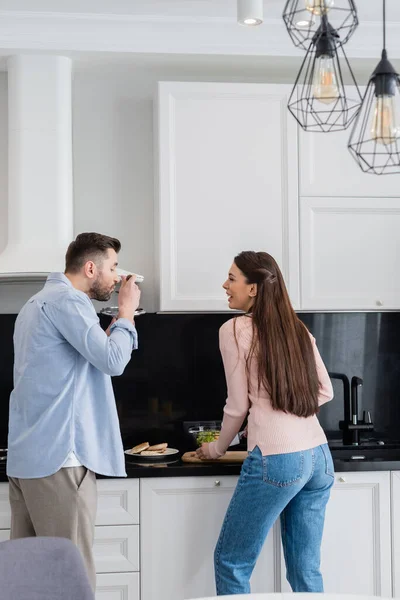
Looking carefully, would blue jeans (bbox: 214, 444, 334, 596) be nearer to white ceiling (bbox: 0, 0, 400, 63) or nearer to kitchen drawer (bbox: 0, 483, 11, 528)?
kitchen drawer (bbox: 0, 483, 11, 528)

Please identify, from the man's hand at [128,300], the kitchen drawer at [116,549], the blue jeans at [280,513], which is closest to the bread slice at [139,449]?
the kitchen drawer at [116,549]

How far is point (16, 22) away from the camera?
319 cm

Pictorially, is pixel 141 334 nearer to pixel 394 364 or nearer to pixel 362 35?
pixel 394 364

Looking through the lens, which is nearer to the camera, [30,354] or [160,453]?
[30,354]

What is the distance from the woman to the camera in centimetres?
259

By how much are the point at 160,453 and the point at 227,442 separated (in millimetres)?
389

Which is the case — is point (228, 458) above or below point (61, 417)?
below

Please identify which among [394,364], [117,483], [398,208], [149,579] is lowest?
[149,579]

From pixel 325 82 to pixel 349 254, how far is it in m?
1.91

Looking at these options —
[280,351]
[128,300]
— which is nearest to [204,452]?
[280,351]

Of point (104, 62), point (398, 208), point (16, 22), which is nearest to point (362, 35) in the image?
point (398, 208)

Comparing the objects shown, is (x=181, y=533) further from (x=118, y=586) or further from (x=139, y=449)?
(x=139, y=449)

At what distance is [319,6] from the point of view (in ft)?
5.05

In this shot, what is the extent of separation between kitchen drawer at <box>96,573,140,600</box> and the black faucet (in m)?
1.16
